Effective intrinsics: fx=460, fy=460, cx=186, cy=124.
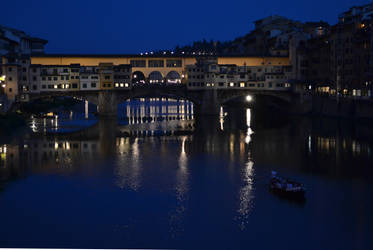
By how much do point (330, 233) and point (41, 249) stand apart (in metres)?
9.11

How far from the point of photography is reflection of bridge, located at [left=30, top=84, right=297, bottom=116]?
167 feet

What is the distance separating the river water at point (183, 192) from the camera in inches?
587

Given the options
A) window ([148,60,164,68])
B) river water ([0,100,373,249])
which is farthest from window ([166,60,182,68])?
river water ([0,100,373,249])

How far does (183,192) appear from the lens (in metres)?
19.7

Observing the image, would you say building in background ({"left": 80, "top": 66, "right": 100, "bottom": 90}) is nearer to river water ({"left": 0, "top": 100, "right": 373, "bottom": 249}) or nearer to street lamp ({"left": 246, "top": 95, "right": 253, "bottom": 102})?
river water ({"left": 0, "top": 100, "right": 373, "bottom": 249})

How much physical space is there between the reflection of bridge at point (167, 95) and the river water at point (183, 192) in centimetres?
1514

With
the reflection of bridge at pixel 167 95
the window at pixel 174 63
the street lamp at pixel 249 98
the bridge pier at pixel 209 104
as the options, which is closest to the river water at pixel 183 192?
the reflection of bridge at pixel 167 95

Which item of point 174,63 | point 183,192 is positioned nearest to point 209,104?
point 174,63

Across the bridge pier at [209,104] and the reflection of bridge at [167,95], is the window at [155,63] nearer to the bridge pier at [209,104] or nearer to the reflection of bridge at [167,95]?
the reflection of bridge at [167,95]

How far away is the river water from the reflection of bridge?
15137 millimetres

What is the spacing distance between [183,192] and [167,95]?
1376 inches

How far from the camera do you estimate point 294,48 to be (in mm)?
58000

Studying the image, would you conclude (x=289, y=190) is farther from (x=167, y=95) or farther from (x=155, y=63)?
(x=155, y=63)

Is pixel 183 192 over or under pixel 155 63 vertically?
under
